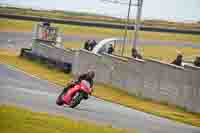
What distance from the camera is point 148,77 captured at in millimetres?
29672

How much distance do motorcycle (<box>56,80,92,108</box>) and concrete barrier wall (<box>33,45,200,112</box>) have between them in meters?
4.81

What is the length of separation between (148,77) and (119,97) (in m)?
1.31

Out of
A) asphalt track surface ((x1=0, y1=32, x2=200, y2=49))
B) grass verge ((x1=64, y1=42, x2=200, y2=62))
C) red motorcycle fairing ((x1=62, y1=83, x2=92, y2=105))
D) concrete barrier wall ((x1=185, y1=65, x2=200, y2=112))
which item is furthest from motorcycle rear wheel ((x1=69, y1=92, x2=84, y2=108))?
asphalt track surface ((x1=0, y1=32, x2=200, y2=49))

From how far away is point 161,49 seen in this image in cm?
6438

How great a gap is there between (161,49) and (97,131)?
50.3 metres

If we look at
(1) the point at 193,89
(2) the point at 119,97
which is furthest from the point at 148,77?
(1) the point at 193,89

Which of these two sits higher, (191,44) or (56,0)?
(56,0)

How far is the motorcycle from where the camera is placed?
2227 cm

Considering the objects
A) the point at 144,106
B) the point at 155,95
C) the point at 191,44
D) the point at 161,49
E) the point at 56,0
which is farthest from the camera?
the point at 191,44

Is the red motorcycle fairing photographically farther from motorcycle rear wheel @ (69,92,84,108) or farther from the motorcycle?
motorcycle rear wheel @ (69,92,84,108)

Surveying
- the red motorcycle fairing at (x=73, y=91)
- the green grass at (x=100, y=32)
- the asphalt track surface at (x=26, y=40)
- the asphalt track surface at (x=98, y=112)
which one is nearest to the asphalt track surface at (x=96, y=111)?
the asphalt track surface at (x=98, y=112)

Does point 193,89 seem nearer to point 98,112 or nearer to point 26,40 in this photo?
point 98,112

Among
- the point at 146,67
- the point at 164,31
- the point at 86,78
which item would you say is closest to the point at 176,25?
the point at 164,31

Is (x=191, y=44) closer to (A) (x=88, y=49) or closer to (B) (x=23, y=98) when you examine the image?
(A) (x=88, y=49)
